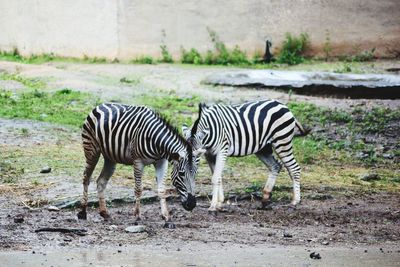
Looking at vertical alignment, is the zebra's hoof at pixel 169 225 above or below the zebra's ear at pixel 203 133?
below

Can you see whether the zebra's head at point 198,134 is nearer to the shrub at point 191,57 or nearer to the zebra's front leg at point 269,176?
the zebra's front leg at point 269,176

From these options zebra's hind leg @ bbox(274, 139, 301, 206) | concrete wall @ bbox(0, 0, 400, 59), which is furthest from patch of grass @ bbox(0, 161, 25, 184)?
concrete wall @ bbox(0, 0, 400, 59)

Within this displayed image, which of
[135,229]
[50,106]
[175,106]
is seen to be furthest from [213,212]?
[50,106]

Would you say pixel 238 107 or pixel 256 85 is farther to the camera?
pixel 256 85

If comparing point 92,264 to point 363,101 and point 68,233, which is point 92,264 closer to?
point 68,233

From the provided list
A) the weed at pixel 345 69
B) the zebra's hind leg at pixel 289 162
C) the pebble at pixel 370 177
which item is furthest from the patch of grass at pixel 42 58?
the zebra's hind leg at pixel 289 162

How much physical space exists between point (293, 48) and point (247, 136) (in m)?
10.0

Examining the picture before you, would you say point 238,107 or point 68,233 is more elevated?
point 238,107

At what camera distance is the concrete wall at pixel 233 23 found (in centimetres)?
2091

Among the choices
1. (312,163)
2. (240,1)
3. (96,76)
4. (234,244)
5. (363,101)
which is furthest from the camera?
(240,1)

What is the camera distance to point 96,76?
754 inches

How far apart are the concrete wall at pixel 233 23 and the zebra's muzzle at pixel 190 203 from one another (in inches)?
461

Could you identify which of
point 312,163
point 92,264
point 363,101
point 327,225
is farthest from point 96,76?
point 92,264

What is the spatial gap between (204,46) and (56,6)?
3807 millimetres
